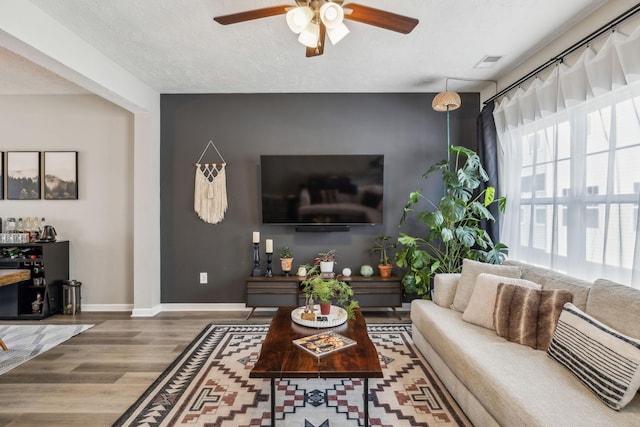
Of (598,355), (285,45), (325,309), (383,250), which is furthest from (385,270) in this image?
(285,45)

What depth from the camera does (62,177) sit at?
399cm

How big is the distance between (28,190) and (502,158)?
5523 millimetres

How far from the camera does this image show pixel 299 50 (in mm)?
2891

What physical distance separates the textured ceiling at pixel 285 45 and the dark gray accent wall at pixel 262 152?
22cm

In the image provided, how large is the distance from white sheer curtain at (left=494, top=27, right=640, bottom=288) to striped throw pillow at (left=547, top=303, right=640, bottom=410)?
2.00 ft

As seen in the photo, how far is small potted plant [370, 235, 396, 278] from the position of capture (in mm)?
3783

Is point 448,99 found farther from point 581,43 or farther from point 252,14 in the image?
point 252,14

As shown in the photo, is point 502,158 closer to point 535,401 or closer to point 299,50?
point 299,50

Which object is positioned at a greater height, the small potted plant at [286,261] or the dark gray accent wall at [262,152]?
the dark gray accent wall at [262,152]

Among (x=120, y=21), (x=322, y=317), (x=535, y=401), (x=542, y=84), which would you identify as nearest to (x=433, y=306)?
(x=322, y=317)

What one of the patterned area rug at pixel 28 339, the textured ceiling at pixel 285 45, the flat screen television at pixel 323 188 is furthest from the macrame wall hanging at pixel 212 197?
the patterned area rug at pixel 28 339

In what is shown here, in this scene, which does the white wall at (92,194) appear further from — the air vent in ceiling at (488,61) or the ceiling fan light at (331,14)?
the air vent in ceiling at (488,61)

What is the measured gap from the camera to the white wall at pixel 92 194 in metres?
4.00

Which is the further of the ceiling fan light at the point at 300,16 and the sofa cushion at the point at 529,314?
the sofa cushion at the point at 529,314
